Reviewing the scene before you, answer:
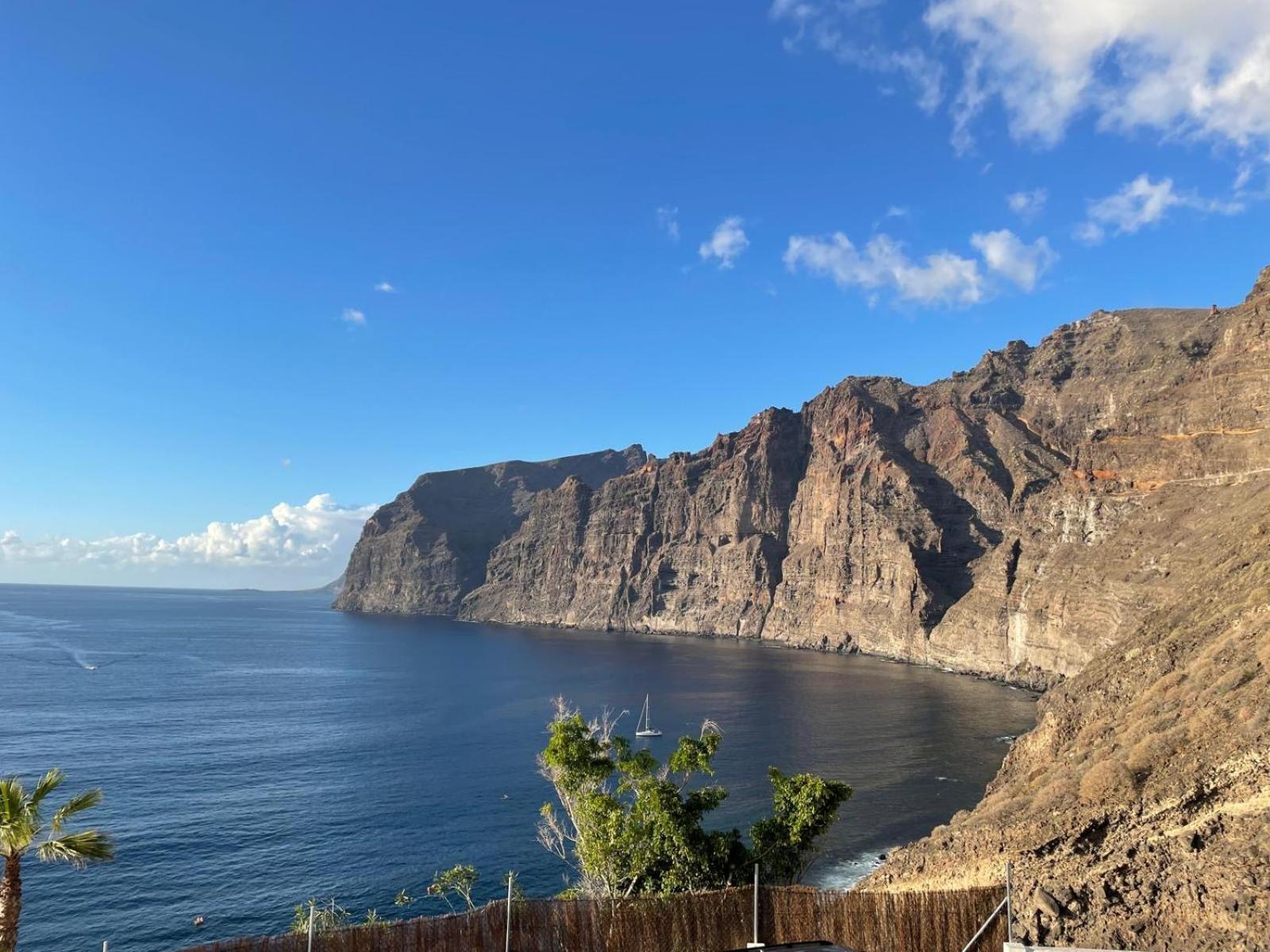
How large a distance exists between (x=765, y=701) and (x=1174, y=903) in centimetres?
9870

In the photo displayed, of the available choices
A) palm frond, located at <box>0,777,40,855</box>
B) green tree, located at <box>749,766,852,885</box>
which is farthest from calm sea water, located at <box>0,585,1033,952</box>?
palm frond, located at <box>0,777,40,855</box>

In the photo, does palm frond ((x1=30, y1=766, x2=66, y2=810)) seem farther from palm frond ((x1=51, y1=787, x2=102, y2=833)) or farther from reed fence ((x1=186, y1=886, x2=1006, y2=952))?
reed fence ((x1=186, y1=886, x2=1006, y2=952))

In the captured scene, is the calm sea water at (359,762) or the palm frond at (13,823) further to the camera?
the calm sea water at (359,762)

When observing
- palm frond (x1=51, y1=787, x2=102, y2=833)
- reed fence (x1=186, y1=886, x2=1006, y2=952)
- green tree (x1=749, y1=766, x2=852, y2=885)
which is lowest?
green tree (x1=749, y1=766, x2=852, y2=885)

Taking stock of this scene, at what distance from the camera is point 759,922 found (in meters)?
19.0

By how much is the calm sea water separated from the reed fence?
29.4 metres

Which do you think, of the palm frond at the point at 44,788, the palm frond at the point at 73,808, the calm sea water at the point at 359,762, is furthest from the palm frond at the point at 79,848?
the calm sea water at the point at 359,762

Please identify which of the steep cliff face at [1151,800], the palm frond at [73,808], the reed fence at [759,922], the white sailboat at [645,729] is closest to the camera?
the palm frond at [73,808]

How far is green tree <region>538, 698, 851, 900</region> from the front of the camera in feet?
88.4

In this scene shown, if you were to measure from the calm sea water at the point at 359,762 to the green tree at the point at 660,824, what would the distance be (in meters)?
19.3

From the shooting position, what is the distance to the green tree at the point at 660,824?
88.4 feet

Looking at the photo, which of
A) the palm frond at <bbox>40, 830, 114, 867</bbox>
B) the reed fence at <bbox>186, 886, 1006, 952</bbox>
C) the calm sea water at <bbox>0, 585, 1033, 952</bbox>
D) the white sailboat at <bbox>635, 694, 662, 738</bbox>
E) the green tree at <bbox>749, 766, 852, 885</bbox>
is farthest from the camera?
the white sailboat at <bbox>635, 694, 662, 738</bbox>

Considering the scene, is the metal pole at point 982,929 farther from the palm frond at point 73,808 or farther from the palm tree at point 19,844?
the palm frond at point 73,808

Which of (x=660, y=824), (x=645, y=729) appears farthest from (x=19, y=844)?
(x=645, y=729)
